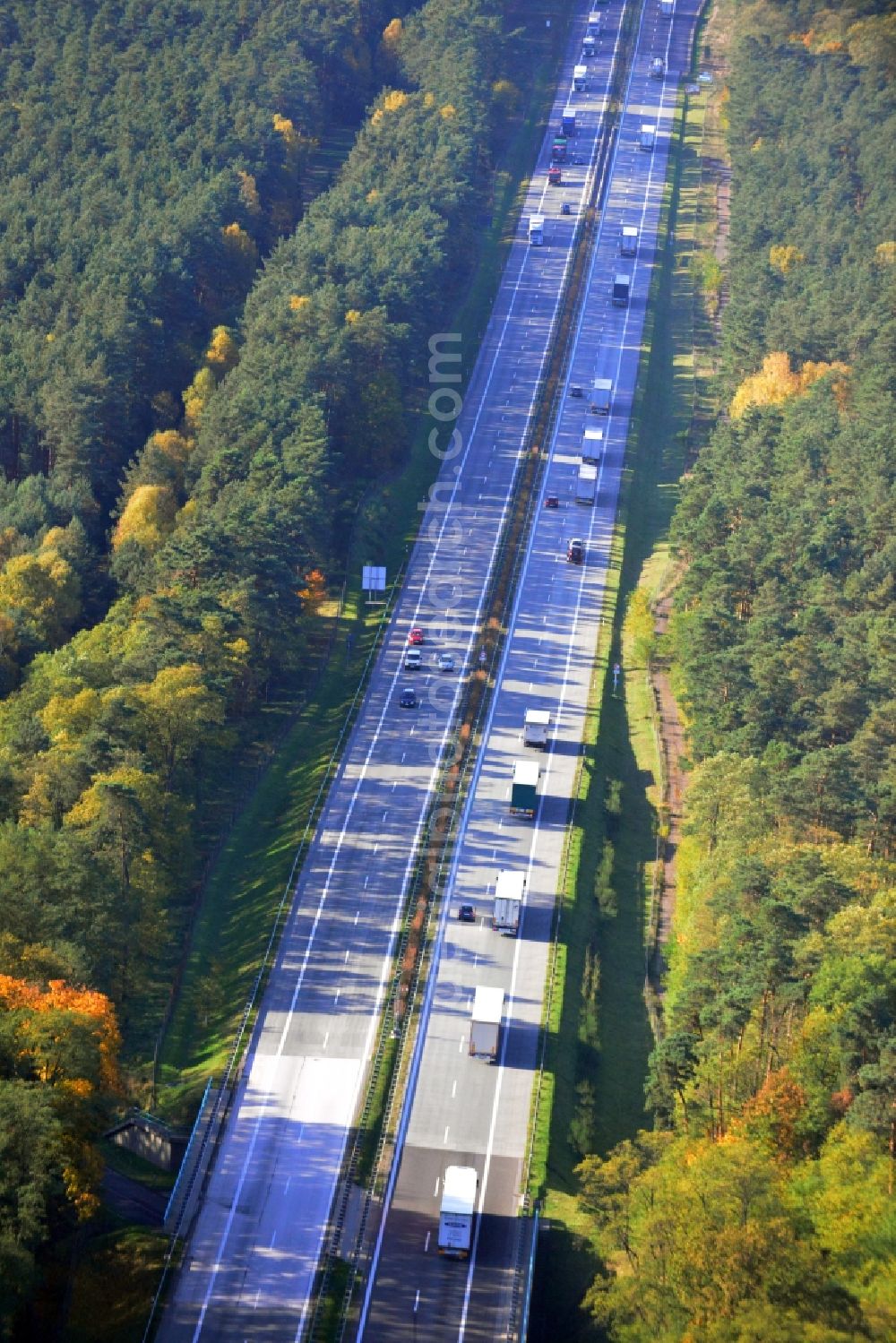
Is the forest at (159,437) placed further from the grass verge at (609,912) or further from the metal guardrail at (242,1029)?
the grass verge at (609,912)

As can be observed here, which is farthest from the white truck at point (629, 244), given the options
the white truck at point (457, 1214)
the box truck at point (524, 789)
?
the white truck at point (457, 1214)

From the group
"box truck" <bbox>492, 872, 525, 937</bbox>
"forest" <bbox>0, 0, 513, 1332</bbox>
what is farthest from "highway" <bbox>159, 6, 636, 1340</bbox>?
"forest" <bbox>0, 0, 513, 1332</bbox>

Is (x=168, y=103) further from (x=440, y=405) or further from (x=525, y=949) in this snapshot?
(x=525, y=949)

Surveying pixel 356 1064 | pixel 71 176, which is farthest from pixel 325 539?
pixel 71 176

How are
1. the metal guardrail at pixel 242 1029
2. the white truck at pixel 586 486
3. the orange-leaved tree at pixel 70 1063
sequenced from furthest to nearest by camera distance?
1. the white truck at pixel 586 486
2. the metal guardrail at pixel 242 1029
3. the orange-leaved tree at pixel 70 1063

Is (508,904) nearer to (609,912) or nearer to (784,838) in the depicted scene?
(609,912)

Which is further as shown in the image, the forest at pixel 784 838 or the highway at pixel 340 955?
the highway at pixel 340 955

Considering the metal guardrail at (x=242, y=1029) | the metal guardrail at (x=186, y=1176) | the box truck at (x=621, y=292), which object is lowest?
the metal guardrail at (x=242, y=1029)

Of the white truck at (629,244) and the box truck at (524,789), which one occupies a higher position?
the white truck at (629,244)
